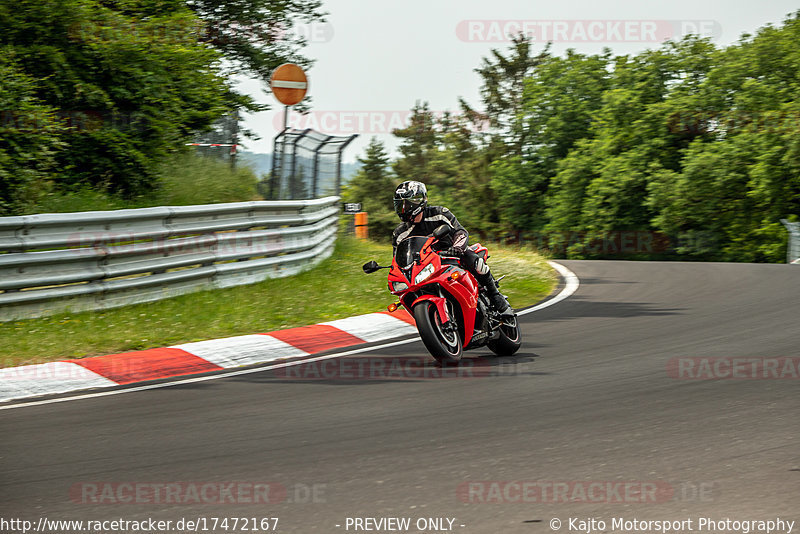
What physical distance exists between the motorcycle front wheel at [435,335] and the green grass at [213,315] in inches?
99.7

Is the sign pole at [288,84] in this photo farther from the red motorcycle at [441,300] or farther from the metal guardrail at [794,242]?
the metal guardrail at [794,242]

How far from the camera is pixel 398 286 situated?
25.5 ft

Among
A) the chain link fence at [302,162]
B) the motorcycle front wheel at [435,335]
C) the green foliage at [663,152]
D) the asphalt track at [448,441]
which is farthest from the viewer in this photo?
the green foliage at [663,152]

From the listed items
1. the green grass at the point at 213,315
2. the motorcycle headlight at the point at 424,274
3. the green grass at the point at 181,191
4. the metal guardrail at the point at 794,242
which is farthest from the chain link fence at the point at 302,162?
the metal guardrail at the point at 794,242

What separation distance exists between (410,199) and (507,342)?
1.60 m

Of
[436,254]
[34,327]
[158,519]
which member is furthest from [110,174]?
[158,519]

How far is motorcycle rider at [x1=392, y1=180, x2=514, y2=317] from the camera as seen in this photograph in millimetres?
7812

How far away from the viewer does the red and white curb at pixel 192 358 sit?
718 cm

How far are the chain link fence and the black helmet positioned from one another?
783 centimetres

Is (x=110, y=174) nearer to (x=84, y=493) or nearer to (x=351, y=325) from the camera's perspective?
(x=351, y=325)

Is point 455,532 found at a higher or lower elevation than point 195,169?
lower

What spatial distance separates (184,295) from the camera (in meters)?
10.9

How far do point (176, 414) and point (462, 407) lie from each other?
6.39 ft

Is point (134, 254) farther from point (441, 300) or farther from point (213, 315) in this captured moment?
point (441, 300)
